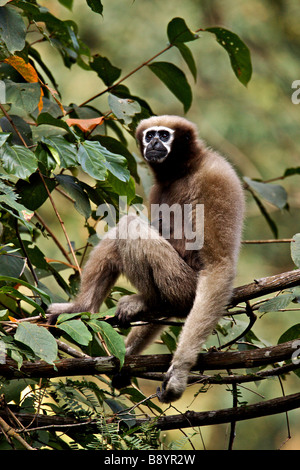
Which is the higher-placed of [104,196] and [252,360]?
[104,196]

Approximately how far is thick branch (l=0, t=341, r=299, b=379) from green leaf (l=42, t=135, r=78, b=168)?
126 cm

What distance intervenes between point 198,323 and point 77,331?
3.53 ft

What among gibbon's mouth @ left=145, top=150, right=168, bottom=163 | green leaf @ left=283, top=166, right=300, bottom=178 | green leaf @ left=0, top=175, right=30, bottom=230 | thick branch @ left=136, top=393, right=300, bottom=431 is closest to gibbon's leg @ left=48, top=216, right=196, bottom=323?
thick branch @ left=136, top=393, right=300, bottom=431

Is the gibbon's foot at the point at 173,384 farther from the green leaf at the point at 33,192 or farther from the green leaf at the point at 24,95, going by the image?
the green leaf at the point at 24,95

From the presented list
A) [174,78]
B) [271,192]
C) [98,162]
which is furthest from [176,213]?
[98,162]

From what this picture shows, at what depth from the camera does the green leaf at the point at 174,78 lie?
503 cm

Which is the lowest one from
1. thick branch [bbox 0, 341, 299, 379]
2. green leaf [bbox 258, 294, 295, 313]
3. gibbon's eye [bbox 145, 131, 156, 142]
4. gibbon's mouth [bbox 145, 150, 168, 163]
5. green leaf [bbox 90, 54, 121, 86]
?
thick branch [bbox 0, 341, 299, 379]

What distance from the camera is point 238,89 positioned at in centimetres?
1482

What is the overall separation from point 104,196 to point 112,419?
1702mm

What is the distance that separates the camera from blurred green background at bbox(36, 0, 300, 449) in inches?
521

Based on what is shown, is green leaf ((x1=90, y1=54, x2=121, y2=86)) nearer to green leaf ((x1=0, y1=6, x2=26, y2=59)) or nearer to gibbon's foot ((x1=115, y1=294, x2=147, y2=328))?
green leaf ((x1=0, y1=6, x2=26, y2=59))

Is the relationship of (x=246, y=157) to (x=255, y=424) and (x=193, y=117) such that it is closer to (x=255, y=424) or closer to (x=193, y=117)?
(x=193, y=117)

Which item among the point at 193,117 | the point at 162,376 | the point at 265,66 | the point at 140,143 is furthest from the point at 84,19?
the point at 162,376

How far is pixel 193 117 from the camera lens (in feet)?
47.0
